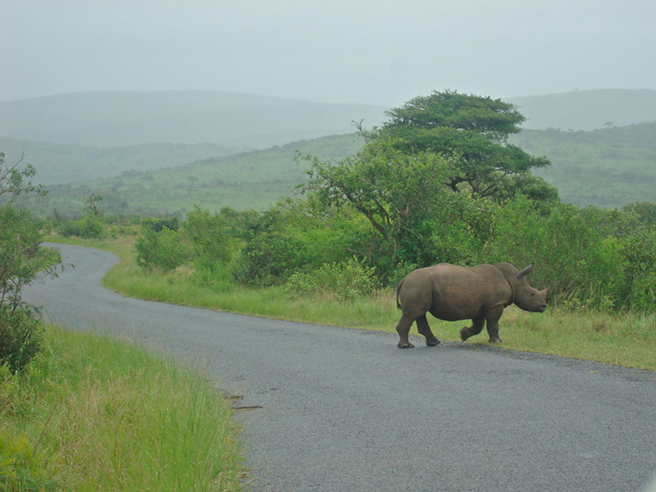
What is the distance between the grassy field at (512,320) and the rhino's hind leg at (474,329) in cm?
20

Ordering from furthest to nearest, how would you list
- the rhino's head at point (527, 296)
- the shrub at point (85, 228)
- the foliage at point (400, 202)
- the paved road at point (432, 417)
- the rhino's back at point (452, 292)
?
the shrub at point (85, 228)
the foliage at point (400, 202)
the rhino's head at point (527, 296)
the rhino's back at point (452, 292)
the paved road at point (432, 417)

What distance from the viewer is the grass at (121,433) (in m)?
4.58

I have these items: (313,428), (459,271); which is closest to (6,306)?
(313,428)

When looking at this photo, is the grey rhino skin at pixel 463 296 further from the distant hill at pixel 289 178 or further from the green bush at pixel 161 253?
the distant hill at pixel 289 178

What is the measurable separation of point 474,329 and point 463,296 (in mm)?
771

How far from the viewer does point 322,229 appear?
77.2 feet

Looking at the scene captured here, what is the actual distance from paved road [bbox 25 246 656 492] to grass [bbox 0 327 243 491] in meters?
0.40

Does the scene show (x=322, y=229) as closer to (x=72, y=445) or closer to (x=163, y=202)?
(x=72, y=445)

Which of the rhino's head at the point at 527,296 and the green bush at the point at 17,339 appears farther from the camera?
the rhino's head at the point at 527,296

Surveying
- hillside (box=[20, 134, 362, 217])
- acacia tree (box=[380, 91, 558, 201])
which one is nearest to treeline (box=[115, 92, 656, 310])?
acacia tree (box=[380, 91, 558, 201])

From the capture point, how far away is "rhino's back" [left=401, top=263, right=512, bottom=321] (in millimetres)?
10023

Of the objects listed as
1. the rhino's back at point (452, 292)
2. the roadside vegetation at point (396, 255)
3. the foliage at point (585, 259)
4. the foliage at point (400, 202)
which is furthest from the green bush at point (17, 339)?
the foliage at point (400, 202)

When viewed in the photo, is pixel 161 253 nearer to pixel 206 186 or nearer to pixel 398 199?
pixel 398 199

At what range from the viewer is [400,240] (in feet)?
65.2
